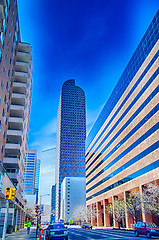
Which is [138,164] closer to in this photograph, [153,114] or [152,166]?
[152,166]

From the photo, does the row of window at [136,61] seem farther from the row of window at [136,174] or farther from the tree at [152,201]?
the tree at [152,201]

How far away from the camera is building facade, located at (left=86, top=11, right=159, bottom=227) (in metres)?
44.4

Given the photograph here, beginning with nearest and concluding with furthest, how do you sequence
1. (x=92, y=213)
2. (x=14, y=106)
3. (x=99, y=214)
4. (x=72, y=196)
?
1. (x=14, y=106)
2. (x=99, y=214)
3. (x=92, y=213)
4. (x=72, y=196)

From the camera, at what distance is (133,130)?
53.2 metres

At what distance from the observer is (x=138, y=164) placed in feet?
161

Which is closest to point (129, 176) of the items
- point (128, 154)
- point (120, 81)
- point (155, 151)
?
point (128, 154)

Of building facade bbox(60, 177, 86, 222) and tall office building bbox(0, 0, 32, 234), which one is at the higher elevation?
tall office building bbox(0, 0, 32, 234)

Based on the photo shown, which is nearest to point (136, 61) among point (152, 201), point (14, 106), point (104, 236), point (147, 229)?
point (14, 106)

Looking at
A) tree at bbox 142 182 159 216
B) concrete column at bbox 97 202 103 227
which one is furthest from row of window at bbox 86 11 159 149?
concrete column at bbox 97 202 103 227

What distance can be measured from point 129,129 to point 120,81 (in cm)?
1832

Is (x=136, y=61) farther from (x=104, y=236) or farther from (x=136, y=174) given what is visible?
(x=104, y=236)

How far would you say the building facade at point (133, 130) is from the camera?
44406mm

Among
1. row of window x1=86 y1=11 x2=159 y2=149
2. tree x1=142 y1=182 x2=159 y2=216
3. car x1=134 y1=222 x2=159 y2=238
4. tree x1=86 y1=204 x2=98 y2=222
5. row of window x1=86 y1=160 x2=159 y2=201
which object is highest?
row of window x1=86 y1=11 x2=159 y2=149

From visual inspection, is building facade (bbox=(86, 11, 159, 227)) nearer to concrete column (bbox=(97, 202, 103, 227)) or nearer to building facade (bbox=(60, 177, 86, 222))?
concrete column (bbox=(97, 202, 103, 227))
